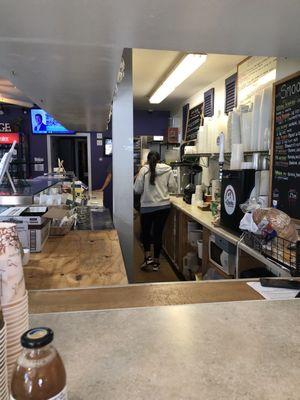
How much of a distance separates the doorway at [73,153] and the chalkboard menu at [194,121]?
11.8 ft

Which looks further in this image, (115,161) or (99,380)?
(115,161)

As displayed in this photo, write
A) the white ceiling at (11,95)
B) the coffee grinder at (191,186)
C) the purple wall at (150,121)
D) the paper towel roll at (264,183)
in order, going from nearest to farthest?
the paper towel roll at (264,183) → the coffee grinder at (191,186) → the white ceiling at (11,95) → the purple wall at (150,121)

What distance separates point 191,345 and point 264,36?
122cm

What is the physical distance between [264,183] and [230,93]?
1.75 meters

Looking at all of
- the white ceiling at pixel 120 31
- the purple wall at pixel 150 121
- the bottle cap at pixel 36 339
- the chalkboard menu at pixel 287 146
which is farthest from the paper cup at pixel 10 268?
the purple wall at pixel 150 121

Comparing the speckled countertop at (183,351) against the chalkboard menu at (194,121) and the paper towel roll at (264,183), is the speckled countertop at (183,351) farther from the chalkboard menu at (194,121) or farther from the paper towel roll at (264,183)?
the chalkboard menu at (194,121)

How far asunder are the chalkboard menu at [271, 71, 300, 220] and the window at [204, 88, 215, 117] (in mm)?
2106

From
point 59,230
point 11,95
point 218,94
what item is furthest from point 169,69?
point 11,95

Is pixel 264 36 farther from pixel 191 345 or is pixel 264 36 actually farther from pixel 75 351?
pixel 75 351

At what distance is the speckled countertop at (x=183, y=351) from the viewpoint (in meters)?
0.68

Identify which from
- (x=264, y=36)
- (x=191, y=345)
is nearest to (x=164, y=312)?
(x=191, y=345)

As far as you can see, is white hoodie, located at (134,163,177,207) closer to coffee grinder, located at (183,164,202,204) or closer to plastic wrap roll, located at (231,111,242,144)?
coffee grinder, located at (183,164,202,204)

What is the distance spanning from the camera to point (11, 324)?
1.96 ft

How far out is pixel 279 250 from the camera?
1853mm
